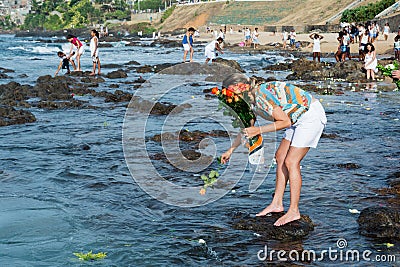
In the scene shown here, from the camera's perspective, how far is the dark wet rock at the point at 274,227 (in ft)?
22.9

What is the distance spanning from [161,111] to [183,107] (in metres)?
1.06

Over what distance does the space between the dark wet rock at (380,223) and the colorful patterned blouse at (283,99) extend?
1.69 m

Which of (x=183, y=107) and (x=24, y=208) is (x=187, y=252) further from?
(x=183, y=107)

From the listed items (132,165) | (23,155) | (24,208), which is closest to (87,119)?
(23,155)

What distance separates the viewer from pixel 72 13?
166500mm

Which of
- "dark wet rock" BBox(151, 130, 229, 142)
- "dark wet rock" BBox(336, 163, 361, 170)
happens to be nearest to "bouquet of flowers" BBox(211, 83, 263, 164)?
"dark wet rock" BBox(336, 163, 361, 170)

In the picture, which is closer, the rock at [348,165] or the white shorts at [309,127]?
the white shorts at [309,127]

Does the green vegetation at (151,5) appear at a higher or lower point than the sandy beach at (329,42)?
higher

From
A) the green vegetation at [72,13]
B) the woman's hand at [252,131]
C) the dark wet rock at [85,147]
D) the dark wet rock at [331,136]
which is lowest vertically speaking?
the dark wet rock at [85,147]

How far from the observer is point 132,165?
Answer: 35.4 feet

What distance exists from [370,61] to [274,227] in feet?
60.1

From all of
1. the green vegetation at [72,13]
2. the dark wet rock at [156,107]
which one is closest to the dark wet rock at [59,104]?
the dark wet rock at [156,107]

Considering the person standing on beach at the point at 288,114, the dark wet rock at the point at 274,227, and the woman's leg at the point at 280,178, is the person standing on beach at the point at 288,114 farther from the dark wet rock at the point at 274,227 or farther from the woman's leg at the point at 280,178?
the dark wet rock at the point at 274,227

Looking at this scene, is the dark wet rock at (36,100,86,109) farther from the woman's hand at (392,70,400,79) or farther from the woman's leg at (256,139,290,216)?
the woman's leg at (256,139,290,216)
